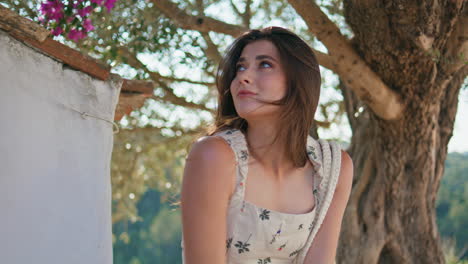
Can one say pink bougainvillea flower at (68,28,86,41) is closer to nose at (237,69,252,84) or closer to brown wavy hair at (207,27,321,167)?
brown wavy hair at (207,27,321,167)

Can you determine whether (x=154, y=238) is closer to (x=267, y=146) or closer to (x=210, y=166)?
(x=267, y=146)

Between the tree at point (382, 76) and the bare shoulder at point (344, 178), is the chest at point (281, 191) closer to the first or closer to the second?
the bare shoulder at point (344, 178)

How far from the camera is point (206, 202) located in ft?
7.52

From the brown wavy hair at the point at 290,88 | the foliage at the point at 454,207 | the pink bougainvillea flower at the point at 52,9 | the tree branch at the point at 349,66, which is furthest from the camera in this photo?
the foliage at the point at 454,207

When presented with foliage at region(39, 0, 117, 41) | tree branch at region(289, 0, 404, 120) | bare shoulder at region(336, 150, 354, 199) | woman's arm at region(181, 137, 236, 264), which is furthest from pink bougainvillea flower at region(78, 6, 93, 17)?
bare shoulder at region(336, 150, 354, 199)

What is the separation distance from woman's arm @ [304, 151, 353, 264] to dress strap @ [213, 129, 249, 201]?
0.45 metres

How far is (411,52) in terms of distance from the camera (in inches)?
159

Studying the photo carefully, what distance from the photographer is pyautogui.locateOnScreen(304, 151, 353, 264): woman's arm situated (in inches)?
102

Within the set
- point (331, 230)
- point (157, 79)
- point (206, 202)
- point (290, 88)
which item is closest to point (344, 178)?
point (331, 230)

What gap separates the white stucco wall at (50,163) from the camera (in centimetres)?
258

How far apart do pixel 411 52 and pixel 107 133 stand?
85.7 inches

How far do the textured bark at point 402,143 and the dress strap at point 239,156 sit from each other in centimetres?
184

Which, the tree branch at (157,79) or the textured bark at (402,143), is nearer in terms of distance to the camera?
the textured bark at (402,143)

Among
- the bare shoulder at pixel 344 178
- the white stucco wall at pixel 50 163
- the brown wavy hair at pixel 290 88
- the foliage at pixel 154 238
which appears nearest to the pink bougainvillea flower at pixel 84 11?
the white stucco wall at pixel 50 163
